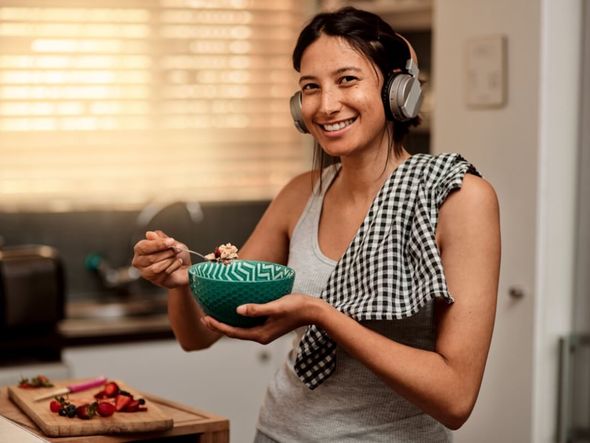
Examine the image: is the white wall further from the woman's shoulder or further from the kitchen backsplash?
the kitchen backsplash

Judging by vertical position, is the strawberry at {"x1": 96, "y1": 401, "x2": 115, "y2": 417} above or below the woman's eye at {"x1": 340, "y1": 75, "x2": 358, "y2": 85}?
below

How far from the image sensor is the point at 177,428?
1.54m

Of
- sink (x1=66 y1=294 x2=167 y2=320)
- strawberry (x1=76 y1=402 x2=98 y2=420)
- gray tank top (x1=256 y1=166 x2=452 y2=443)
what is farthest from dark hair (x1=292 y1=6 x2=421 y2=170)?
sink (x1=66 y1=294 x2=167 y2=320)

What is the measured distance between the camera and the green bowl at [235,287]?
135 cm

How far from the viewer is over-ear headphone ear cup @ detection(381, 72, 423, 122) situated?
1549mm

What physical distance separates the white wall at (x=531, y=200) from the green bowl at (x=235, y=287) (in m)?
1.39

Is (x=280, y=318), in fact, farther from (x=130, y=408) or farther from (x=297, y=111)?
(x=297, y=111)

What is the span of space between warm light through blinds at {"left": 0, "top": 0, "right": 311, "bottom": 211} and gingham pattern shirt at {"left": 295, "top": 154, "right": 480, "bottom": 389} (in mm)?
2090

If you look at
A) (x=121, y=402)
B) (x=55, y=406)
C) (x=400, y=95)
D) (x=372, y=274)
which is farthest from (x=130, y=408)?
(x=400, y=95)

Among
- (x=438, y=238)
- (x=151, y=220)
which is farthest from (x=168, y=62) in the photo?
(x=438, y=238)

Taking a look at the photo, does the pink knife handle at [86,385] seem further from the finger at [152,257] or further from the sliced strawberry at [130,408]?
the finger at [152,257]

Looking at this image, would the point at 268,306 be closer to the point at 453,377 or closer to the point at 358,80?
the point at 453,377

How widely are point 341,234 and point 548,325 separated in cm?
126

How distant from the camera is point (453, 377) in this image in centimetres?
142
